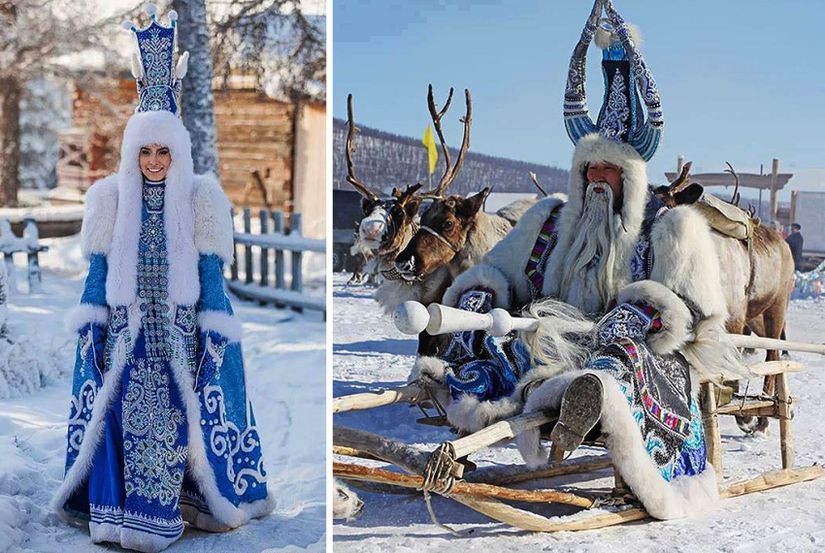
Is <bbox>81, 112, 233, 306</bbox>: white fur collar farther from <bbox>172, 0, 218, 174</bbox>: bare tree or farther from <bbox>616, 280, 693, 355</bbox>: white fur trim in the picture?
<bbox>172, 0, 218, 174</bbox>: bare tree

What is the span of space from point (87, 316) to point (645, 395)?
5.94 feet

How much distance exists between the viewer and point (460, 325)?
2580 mm

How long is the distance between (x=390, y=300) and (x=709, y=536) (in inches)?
76.3

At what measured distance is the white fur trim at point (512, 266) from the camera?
3.56 metres

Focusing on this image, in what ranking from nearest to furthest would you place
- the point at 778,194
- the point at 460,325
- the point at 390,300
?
the point at 460,325
the point at 390,300
the point at 778,194

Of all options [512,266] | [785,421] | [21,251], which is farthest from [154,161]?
[21,251]

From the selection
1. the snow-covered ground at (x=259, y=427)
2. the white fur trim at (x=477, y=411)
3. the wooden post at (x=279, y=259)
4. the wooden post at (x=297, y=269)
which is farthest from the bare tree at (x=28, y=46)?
the white fur trim at (x=477, y=411)

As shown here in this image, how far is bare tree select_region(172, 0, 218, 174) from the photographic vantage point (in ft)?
25.6


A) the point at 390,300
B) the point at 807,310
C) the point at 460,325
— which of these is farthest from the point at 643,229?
the point at 807,310

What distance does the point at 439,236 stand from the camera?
14.1 ft

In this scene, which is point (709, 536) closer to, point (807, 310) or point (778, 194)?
point (778, 194)

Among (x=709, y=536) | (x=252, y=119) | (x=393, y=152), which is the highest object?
(x=252, y=119)

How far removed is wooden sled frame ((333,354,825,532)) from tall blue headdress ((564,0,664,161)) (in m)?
0.96

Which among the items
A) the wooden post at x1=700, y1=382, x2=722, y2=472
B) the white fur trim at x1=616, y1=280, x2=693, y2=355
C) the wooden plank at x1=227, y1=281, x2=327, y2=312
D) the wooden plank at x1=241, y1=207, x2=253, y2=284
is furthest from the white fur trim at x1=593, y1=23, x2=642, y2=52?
the wooden plank at x1=241, y1=207, x2=253, y2=284
